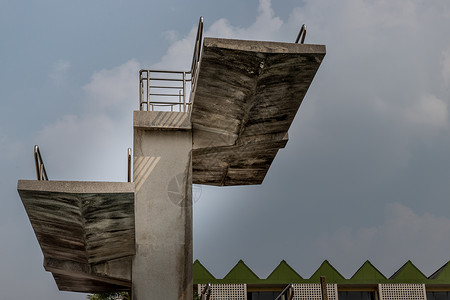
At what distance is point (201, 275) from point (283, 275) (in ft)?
13.6

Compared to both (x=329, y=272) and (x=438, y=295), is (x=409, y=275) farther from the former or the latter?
(x=329, y=272)

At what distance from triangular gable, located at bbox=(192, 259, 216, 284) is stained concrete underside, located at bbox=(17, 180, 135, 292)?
1141 cm

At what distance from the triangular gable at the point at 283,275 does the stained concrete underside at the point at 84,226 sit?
1392 cm

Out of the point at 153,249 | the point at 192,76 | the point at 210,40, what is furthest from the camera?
the point at 192,76

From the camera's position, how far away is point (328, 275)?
30.1 m

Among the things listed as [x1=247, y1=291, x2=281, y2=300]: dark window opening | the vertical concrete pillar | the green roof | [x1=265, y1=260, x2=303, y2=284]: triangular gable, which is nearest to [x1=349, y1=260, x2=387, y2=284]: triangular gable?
the green roof

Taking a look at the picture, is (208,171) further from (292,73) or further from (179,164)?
(292,73)

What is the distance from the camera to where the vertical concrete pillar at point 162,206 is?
15.3m

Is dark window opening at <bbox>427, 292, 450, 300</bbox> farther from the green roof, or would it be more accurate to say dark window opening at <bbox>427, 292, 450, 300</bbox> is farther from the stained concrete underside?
the stained concrete underside

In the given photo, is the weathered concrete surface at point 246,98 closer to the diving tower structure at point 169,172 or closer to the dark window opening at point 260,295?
the diving tower structure at point 169,172

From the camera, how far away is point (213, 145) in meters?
16.3

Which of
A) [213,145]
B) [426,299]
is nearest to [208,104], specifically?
[213,145]

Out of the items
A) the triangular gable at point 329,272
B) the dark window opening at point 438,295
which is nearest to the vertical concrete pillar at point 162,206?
the triangular gable at point 329,272

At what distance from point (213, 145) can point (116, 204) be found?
3.45 meters
